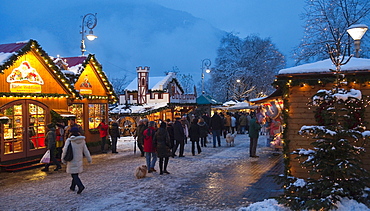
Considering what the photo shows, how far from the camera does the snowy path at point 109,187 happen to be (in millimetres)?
7828

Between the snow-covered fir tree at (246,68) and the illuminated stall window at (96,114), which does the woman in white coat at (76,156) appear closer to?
the illuminated stall window at (96,114)

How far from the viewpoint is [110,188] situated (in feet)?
30.8

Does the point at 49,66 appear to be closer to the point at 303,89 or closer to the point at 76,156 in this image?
the point at 76,156

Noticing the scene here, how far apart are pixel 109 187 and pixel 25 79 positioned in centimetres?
627

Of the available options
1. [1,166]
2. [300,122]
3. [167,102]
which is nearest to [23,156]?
[1,166]

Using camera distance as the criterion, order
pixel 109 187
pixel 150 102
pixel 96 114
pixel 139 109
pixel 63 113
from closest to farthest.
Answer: pixel 109 187, pixel 63 113, pixel 96 114, pixel 139 109, pixel 150 102

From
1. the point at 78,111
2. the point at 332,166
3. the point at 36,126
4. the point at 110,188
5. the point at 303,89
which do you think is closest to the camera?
the point at 332,166

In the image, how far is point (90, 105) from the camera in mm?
17656

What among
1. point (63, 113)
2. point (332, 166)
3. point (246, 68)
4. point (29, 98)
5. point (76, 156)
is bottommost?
point (332, 166)

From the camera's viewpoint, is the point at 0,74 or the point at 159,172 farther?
the point at 0,74

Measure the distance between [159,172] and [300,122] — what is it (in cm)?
488

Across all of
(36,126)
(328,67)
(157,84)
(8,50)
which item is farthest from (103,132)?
(157,84)

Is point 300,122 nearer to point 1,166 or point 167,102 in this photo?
point 1,166

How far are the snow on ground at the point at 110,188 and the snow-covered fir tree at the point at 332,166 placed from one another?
28cm
